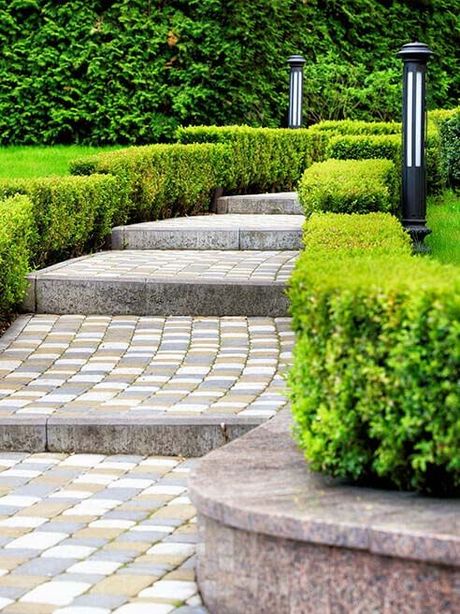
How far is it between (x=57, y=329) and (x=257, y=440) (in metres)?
4.44

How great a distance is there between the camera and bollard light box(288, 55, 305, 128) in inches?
717

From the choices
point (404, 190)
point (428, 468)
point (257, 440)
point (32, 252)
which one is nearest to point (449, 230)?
point (404, 190)

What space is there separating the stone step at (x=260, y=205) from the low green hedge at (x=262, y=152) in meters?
0.40

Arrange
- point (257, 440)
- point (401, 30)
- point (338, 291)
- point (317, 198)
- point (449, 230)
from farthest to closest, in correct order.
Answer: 1. point (401, 30)
2. point (449, 230)
3. point (317, 198)
4. point (257, 440)
5. point (338, 291)

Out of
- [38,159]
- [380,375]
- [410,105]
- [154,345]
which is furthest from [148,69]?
[380,375]

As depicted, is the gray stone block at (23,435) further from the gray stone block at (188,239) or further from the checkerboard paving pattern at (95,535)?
the gray stone block at (188,239)

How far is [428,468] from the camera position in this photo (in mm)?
4352

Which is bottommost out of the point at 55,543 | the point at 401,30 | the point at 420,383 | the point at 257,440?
the point at 55,543

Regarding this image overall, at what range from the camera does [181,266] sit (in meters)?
11.1

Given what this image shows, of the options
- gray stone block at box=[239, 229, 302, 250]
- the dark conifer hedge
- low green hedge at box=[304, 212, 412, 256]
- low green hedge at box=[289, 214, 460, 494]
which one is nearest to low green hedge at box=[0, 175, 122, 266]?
gray stone block at box=[239, 229, 302, 250]

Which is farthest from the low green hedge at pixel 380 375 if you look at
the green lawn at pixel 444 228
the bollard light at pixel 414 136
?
the bollard light at pixel 414 136

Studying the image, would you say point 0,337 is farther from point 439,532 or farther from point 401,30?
point 401,30

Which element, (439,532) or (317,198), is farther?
(317,198)

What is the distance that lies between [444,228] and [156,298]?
10.3ft
